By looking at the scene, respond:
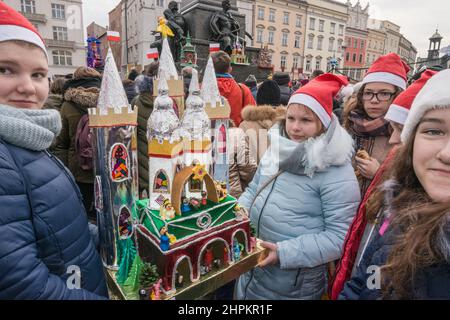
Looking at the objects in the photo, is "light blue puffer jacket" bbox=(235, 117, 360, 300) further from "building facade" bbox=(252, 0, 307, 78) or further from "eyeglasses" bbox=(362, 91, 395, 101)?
"building facade" bbox=(252, 0, 307, 78)

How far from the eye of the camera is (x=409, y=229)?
3.41 ft

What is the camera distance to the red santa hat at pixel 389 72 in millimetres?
2248

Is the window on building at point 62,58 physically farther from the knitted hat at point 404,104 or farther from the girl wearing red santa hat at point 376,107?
the knitted hat at point 404,104

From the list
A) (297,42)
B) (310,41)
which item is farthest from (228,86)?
(310,41)

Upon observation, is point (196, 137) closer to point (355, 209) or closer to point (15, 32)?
point (15, 32)

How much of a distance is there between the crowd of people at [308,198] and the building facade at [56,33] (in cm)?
3054

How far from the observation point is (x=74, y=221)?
110 centimetres

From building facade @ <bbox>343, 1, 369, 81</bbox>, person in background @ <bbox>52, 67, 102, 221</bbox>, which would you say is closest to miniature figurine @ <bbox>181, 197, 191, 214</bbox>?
person in background @ <bbox>52, 67, 102, 221</bbox>

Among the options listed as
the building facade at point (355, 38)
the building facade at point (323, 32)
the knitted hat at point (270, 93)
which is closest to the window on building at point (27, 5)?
the knitted hat at point (270, 93)

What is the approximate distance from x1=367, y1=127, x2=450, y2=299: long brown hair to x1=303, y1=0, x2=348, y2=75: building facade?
136 feet

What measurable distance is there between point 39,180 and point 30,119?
25 cm

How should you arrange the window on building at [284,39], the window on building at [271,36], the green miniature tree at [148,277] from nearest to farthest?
the green miniature tree at [148,277] → the window on building at [271,36] → the window on building at [284,39]
